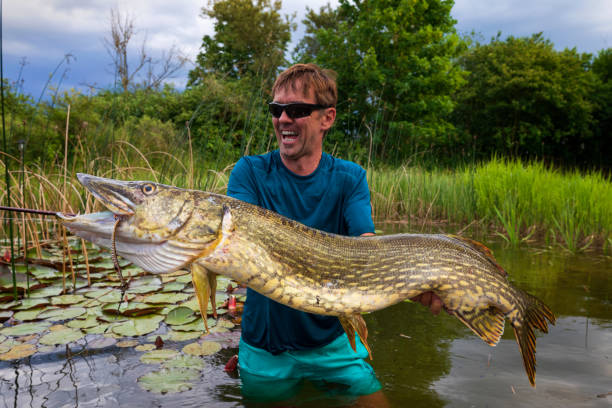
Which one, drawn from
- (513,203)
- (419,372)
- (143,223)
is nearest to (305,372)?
(419,372)

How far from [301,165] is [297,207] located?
213 mm

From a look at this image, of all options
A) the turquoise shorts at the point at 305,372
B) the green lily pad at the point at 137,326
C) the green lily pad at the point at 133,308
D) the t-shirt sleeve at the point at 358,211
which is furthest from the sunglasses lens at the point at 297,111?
the green lily pad at the point at 133,308

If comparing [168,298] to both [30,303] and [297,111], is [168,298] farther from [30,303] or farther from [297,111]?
[297,111]

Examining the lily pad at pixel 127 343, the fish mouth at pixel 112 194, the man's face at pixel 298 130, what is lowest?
the lily pad at pixel 127 343

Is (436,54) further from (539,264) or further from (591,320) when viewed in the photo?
(591,320)

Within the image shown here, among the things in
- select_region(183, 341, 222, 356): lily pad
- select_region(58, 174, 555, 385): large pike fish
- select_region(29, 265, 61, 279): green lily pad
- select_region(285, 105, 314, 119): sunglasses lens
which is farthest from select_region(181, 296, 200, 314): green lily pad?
select_region(285, 105, 314, 119): sunglasses lens

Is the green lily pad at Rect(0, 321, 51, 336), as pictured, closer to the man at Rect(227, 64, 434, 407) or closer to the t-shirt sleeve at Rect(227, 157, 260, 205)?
the man at Rect(227, 64, 434, 407)

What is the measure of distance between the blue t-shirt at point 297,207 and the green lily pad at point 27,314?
64.5 inches

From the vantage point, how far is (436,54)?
61.3ft

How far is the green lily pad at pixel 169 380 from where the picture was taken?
2.07 m

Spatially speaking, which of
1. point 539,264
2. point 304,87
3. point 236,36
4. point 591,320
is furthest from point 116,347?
point 236,36

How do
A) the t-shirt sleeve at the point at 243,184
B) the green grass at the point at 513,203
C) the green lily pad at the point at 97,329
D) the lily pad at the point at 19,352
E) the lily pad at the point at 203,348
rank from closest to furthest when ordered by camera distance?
the t-shirt sleeve at the point at 243,184, the lily pad at the point at 19,352, the lily pad at the point at 203,348, the green lily pad at the point at 97,329, the green grass at the point at 513,203

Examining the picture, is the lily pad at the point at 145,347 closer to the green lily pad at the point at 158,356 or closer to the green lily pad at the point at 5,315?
the green lily pad at the point at 158,356

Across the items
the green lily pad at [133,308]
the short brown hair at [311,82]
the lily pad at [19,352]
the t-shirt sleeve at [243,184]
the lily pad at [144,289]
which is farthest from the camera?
the lily pad at [144,289]
